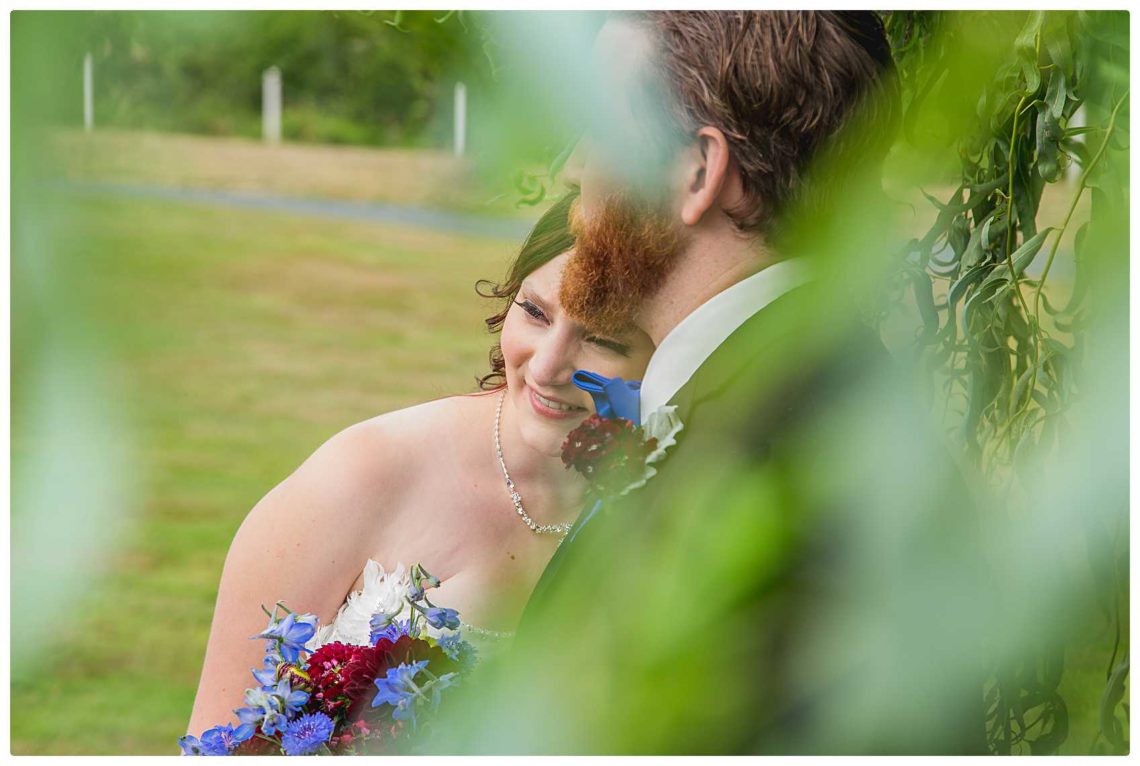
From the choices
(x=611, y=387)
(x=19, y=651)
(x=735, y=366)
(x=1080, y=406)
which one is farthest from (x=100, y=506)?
(x=1080, y=406)

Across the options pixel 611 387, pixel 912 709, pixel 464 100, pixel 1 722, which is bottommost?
pixel 1 722

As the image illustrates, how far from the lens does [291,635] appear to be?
127 cm

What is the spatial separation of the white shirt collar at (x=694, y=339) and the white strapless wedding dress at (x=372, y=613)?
327 mm

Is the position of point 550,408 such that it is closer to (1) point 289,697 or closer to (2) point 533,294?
(2) point 533,294

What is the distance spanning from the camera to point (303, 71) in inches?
53.7

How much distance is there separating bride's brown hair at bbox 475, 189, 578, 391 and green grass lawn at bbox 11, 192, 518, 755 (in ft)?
0.06

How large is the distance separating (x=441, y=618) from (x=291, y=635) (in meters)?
0.17

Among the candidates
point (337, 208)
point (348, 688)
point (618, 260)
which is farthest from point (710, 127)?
point (348, 688)

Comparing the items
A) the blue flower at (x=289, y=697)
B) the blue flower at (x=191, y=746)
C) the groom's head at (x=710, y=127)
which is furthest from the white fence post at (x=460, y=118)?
the blue flower at (x=191, y=746)

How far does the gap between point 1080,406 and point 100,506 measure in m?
1.14

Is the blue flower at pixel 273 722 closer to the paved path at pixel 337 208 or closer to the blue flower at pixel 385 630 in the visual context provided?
the blue flower at pixel 385 630

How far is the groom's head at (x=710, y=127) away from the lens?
1170 millimetres

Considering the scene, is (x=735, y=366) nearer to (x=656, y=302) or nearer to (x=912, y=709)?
(x=656, y=302)

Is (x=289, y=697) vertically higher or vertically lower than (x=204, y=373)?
lower
